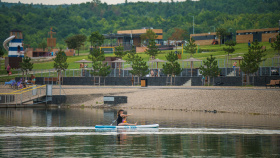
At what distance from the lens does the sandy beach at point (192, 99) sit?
138 ft

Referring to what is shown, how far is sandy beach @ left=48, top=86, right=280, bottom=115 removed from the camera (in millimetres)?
42031

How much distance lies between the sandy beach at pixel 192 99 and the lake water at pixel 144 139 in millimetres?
8981

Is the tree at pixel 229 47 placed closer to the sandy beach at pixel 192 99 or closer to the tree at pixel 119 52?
the tree at pixel 119 52

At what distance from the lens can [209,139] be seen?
24.2 metres

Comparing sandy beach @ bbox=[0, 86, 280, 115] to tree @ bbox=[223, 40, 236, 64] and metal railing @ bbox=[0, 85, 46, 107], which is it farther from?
tree @ bbox=[223, 40, 236, 64]

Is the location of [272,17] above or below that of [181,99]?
above

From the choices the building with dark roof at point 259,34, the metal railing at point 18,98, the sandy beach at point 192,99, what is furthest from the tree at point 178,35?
the metal railing at point 18,98

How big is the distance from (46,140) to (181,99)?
2571 cm

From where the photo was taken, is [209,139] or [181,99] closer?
[209,139]

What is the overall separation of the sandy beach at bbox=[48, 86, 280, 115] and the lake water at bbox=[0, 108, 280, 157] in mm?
8981

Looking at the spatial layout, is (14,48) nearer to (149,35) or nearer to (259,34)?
(149,35)

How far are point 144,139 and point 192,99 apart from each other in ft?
75.5

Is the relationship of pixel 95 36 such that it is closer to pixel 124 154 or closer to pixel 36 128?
pixel 36 128

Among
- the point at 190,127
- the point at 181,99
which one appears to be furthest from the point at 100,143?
the point at 181,99
